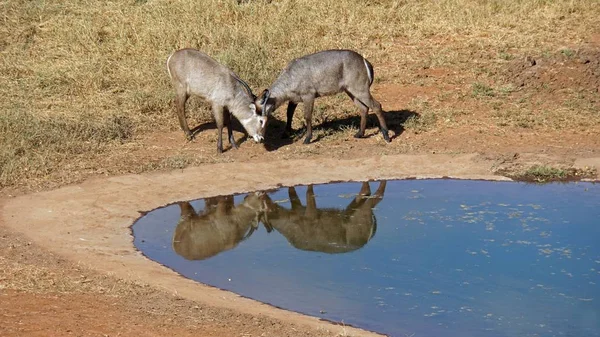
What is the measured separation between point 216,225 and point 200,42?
7224mm

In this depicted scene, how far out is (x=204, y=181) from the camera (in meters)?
12.0

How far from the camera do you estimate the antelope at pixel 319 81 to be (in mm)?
13352

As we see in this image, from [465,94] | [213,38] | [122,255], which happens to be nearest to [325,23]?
[213,38]

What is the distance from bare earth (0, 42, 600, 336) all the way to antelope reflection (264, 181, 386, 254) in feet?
2.12

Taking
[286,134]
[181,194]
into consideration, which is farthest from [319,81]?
[181,194]

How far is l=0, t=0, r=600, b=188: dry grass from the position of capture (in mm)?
14727

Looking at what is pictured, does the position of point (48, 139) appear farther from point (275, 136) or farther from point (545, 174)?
point (545, 174)

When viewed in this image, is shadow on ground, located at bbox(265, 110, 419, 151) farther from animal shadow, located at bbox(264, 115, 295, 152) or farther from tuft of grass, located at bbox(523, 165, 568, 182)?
tuft of grass, located at bbox(523, 165, 568, 182)

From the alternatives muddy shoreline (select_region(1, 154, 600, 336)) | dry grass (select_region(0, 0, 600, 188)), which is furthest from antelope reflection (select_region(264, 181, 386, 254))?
dry grass (select_region(0, 0, 600, 188))

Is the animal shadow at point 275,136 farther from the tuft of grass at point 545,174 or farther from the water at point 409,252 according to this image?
the tuft of grass at point 545,174

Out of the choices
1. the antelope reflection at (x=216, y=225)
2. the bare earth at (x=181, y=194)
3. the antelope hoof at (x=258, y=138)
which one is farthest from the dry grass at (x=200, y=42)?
the antelope reflection at (x=216, y=225)

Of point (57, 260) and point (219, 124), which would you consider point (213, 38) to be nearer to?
point (219, 124)

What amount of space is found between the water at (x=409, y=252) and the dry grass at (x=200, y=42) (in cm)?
285

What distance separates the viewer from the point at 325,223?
10.8 meters
